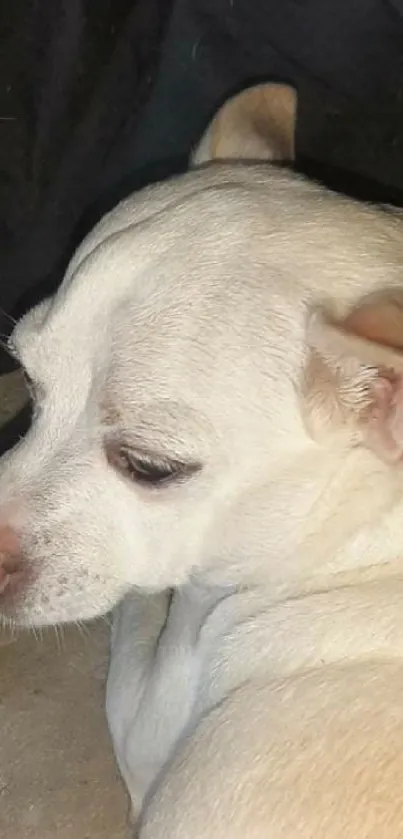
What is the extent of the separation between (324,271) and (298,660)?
1.75 feet

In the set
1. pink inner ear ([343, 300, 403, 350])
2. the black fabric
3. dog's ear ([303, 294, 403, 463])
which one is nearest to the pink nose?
dog's ear ([303, 294, 403, 463])

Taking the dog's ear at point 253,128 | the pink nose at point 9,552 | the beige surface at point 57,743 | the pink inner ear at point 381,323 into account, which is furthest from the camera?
the beige surface at point 57,743

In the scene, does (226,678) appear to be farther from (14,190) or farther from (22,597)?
(14,190)

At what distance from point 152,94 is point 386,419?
49.8 inches

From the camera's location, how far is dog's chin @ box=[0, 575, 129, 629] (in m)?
1.87

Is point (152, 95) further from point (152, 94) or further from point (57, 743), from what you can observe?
point (57, 743)

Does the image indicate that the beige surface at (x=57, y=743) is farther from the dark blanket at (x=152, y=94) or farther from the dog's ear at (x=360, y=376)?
the dog's ear at (x=360, y=376)

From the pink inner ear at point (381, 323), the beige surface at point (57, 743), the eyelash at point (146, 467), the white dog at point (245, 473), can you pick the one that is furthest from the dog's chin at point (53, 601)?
the beige surface at point (57, 743)

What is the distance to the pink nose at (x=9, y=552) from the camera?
72.3 inches

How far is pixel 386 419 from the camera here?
168 cm

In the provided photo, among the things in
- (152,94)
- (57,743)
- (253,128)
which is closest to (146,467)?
(253,128)

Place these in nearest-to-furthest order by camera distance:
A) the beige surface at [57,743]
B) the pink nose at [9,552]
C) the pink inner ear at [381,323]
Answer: the pink inner ear at [381,323]
the pink nose at [9,552]
the beige surface at [57,743]

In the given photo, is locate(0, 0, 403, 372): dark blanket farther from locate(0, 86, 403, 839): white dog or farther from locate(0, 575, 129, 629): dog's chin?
locate(0, 575, 129, 629): dog's chin

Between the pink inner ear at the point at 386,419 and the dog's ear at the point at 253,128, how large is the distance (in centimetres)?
53
